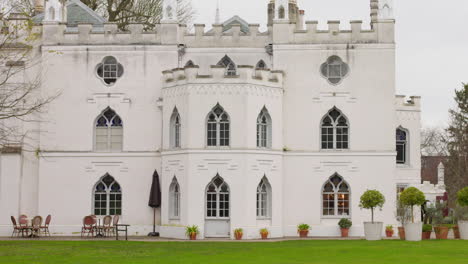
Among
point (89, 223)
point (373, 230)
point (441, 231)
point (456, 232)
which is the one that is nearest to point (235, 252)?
point (373, 230)

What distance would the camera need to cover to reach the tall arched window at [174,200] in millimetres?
35338

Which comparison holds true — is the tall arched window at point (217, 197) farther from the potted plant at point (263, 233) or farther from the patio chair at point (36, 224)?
the patio chair at point (36, 224)

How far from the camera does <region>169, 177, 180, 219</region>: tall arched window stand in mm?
35338

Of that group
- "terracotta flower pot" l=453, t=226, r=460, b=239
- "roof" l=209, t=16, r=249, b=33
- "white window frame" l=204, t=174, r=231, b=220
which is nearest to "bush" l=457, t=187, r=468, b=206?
"terracotta flower pot" l=453, t=226, r=460, b=239

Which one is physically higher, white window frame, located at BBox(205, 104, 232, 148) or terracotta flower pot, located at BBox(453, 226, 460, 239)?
white window frame, located at BBox(205, 104, 232, 148)

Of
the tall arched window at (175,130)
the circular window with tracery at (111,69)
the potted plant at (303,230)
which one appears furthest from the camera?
the circular window with tracery at (111,69)

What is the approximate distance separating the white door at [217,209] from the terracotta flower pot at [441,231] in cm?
795

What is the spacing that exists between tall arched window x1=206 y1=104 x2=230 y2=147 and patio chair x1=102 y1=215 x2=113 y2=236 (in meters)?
4.99

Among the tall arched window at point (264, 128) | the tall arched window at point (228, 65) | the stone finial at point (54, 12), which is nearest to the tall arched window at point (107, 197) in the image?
the tall arched window at point (264, 128)

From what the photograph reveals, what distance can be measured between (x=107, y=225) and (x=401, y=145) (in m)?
13.4

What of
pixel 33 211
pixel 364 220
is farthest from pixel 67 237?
pixel 364 220

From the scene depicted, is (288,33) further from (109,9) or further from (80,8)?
(109,9)

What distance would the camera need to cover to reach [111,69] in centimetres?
3753

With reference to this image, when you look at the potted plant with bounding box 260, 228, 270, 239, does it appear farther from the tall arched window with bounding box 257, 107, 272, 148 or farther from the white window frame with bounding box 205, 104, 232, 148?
the white window frame with bounding box 205, 104, 232, 148
